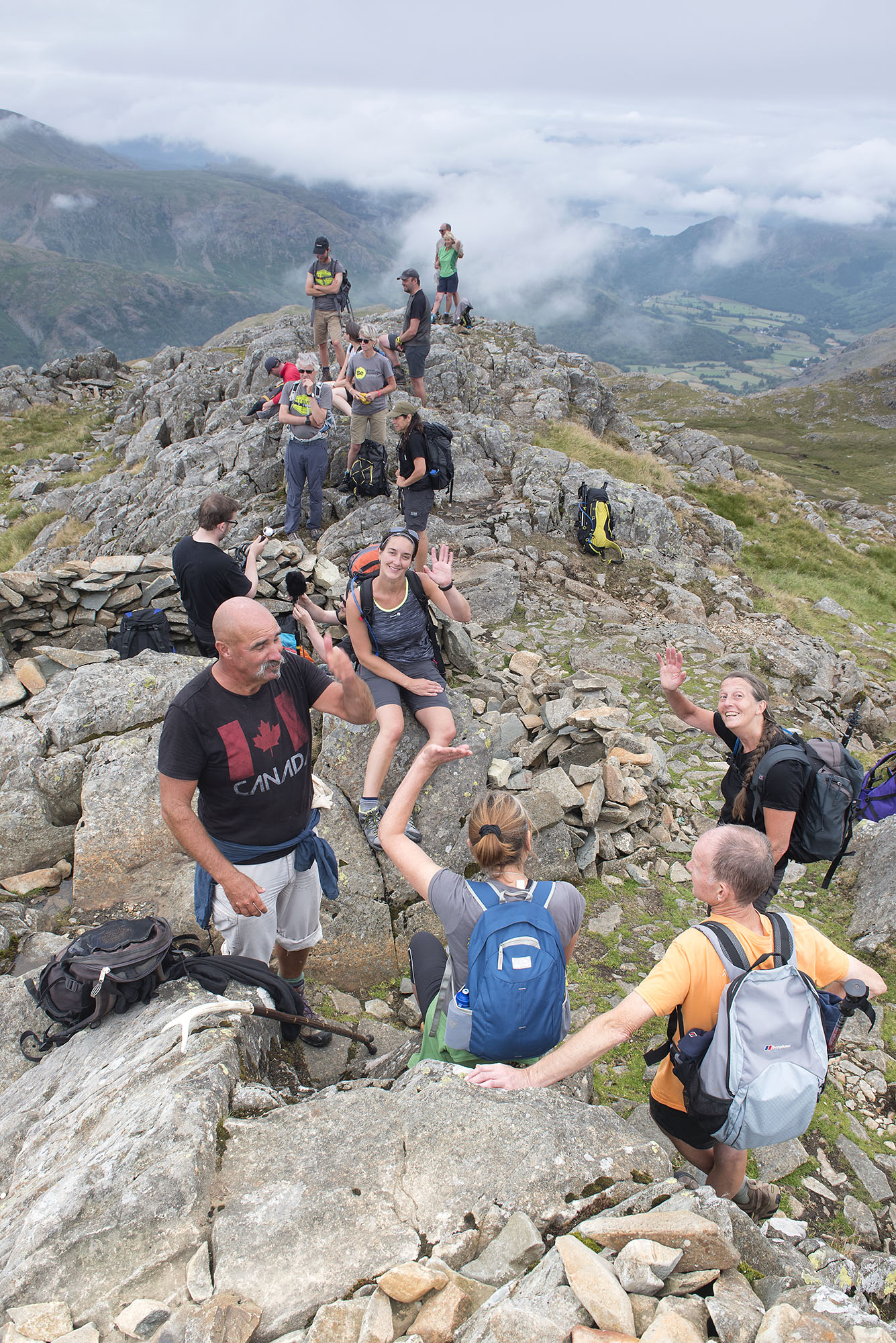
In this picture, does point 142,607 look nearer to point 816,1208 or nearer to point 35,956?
point 35,956

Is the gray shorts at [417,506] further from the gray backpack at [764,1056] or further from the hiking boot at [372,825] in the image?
the gray backpack at [764,1056]

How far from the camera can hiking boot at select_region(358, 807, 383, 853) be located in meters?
7.07

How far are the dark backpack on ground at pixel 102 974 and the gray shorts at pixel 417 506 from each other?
9057 millimetres

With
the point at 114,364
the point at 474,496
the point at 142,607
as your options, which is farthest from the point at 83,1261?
the point at 114,364

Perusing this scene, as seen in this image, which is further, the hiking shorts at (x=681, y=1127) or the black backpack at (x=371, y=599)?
the black backpack at (x=371, y=599)

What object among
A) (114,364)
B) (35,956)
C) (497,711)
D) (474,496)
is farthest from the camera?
(114,364)

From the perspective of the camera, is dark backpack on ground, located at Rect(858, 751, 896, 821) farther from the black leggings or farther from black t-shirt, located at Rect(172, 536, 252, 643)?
black t-shirt, located at Rect(172, 536, 252, 643)

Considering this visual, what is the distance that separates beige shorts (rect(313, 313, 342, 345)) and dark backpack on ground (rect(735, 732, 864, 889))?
17.4 meters

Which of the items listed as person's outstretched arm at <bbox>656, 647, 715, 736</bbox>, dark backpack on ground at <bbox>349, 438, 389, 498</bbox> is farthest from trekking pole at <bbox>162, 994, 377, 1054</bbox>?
dark backpack on ground at <bbox>349, 438, 389, 498</bbox>

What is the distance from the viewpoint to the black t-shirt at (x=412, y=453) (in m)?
11.8

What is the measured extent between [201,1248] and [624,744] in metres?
7.69

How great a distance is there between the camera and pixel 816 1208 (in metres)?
4.71

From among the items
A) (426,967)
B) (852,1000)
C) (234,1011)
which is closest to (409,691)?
(426,967)

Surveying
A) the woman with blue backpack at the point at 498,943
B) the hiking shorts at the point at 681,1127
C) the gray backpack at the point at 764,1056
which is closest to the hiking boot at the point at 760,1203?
the hiking shorts at the point at 681,1127
